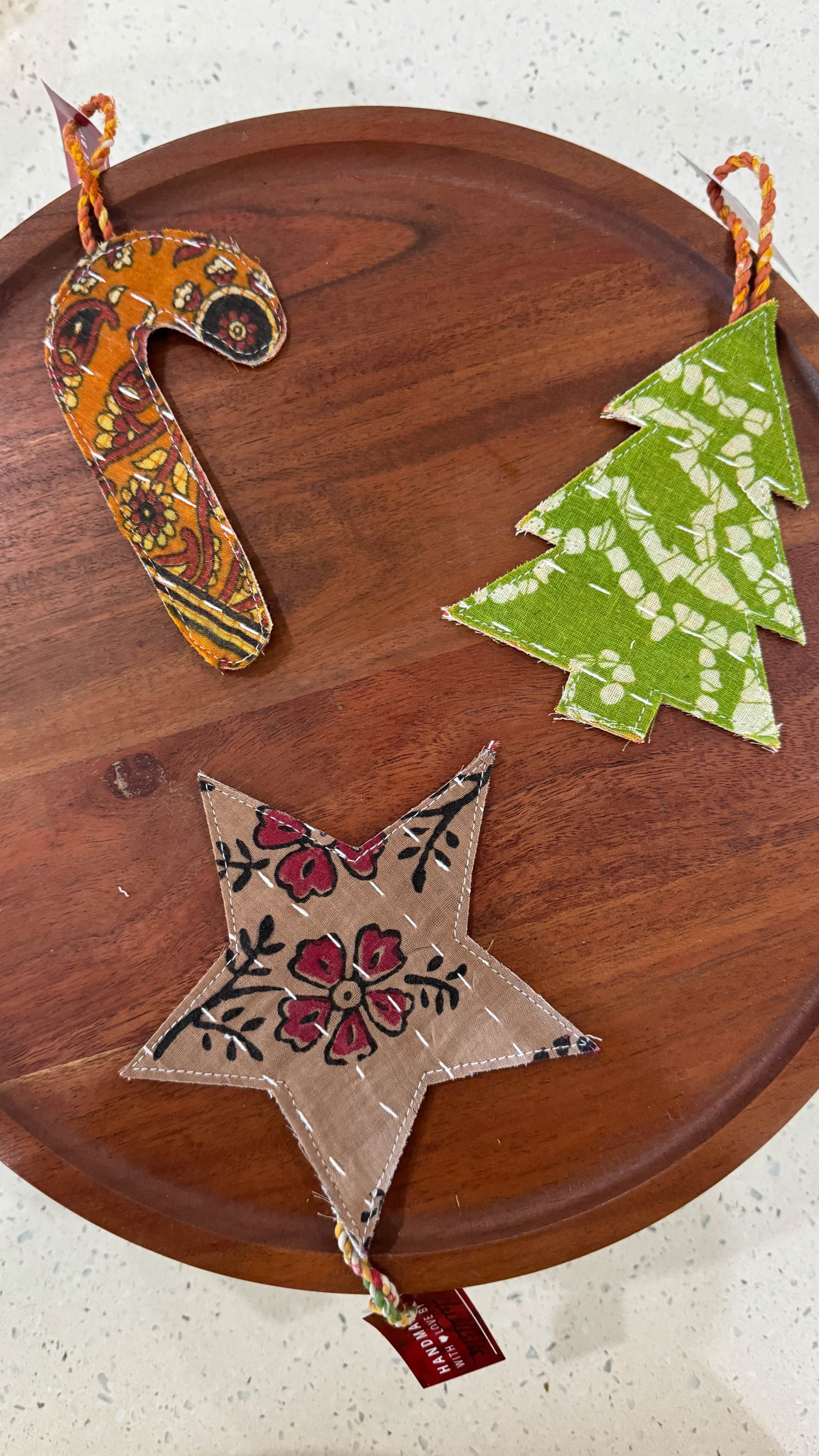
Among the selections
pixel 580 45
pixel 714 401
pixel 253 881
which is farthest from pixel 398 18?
pixel 253 881

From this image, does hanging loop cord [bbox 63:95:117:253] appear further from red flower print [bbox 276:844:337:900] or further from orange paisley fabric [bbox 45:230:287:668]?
red flower print [bbox 276:844:337:900]

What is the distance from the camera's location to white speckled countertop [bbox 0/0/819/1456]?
104 cm

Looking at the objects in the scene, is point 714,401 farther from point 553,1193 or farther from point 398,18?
point 398,18

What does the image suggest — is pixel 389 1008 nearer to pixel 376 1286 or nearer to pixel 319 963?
pixel 319 963

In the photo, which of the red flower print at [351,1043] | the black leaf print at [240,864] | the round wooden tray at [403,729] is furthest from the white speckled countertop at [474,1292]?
the black leaf print at [240,864]

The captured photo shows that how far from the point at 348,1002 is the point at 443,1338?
12.8 inches

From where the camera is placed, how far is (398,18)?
120 cm

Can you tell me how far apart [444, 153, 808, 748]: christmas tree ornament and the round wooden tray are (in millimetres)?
27

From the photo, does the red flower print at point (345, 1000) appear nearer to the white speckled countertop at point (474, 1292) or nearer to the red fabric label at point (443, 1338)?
the red fabric label at point (443, 1338)

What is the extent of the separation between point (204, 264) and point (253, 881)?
1.94 feet

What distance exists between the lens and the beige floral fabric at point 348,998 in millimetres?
718

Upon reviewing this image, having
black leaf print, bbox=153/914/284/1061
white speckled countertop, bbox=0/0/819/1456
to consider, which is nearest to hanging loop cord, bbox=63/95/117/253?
white speckled countertop, bbox=0/0/819/1456

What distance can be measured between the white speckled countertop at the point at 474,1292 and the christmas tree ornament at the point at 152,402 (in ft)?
1.69

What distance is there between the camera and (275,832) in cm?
75
